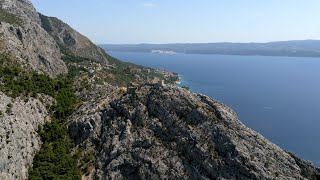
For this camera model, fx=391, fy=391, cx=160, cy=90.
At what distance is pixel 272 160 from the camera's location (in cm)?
5325

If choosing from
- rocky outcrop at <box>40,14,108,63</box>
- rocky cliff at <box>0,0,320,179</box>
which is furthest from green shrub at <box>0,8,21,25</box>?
rocky outcrop at <box>40,14,108,63</box>

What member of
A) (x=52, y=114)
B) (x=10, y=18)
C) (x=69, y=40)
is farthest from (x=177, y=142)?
(x=69, y=40)

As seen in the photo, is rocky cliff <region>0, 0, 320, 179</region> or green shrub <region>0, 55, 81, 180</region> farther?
green shrub <region>0, 55, 81, 180</region>

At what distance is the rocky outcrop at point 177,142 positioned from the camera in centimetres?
5259

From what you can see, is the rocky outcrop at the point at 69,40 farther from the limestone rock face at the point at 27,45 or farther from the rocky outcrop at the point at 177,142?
the rocky outcrop at the point at 177,142

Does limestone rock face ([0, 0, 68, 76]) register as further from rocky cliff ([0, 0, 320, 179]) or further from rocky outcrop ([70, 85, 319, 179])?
rocky outcrop ([70, 85, 319, 179])

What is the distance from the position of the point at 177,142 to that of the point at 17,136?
71.9 feet

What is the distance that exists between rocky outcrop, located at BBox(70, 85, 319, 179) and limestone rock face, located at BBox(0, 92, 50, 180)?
22.1 feet

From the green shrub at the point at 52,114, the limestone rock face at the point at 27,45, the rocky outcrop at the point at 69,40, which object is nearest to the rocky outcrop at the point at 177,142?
the green shrub at the point at 52,114

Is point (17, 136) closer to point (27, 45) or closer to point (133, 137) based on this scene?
point (133, 137)

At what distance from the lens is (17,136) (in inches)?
2047

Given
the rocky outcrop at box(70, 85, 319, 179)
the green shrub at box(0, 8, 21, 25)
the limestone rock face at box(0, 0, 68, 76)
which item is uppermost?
the green shrub at box(0, 8, 21, 25)

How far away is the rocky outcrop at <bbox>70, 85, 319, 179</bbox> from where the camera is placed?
52.6 metres

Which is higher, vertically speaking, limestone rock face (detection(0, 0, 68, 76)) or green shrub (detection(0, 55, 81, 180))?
limestone rock face (detection(0, 0, 68, 76))
